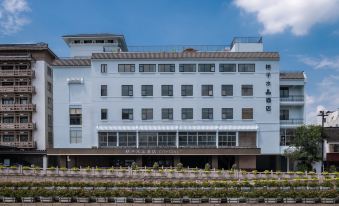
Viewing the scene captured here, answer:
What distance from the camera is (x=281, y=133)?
58.0 metres

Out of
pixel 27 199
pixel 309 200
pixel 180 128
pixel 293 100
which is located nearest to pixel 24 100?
pixel 180 128

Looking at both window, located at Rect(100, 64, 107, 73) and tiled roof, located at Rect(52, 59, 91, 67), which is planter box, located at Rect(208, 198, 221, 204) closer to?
window, located at Rect(100, 64, 107, 73)

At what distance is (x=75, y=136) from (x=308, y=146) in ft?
100

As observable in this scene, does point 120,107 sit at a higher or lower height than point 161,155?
higher

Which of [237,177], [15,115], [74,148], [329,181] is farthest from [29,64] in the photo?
[329,181]

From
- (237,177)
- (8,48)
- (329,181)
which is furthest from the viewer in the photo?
(8,48)

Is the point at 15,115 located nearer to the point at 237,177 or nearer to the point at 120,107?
the point at 120,107

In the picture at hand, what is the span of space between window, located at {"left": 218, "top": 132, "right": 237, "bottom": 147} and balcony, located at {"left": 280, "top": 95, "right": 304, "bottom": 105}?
8.50 meters

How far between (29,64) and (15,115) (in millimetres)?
7788

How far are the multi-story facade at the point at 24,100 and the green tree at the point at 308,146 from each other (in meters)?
35.5

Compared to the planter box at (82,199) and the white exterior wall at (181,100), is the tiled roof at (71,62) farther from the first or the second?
the planter box at (82,199)

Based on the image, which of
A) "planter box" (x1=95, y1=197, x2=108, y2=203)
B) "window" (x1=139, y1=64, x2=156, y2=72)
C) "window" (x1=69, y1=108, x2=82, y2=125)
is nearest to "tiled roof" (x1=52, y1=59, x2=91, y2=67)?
"window" (x1=69, y1=108, x2=82, y2=125)

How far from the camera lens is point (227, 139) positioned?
57031 millimetres

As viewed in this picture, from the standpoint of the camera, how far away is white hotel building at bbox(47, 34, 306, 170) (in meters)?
57.1
